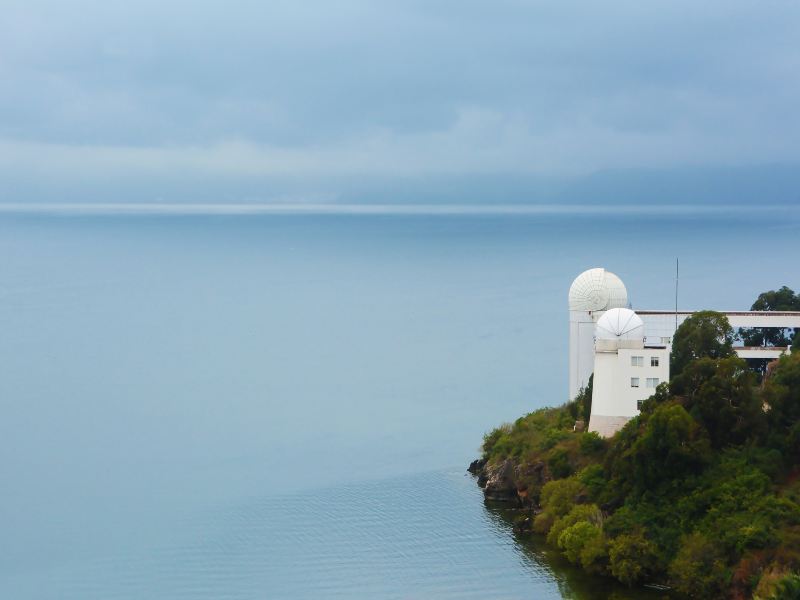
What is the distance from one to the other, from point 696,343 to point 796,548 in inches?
432

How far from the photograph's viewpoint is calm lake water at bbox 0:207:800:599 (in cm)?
Answer: 3547

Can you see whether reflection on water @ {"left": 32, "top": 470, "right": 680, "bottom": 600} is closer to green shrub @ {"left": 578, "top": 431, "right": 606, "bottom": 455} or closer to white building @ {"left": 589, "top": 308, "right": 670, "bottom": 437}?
green shrub @ {"left": 578, "top": 431, "right": 606, "bottom": 455}

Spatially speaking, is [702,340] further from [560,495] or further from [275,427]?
[275,427]

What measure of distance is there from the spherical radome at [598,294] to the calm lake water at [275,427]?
795cm

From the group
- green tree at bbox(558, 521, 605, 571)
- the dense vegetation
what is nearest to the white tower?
the dense vegetation

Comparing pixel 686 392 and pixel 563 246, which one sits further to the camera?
pixel 563 246

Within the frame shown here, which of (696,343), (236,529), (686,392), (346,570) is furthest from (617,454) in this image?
(236,529)

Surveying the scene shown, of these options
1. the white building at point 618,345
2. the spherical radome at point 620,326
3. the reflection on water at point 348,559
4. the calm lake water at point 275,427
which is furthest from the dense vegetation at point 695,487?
the spherical radome at point 620,326

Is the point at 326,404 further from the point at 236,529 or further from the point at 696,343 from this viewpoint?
the point at 696,343

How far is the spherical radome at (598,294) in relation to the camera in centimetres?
4647

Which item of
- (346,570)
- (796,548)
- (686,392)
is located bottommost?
(346,570)

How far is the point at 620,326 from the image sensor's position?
4172 centimetres

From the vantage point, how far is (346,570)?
35250mm

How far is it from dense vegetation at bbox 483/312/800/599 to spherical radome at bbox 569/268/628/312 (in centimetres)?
726
